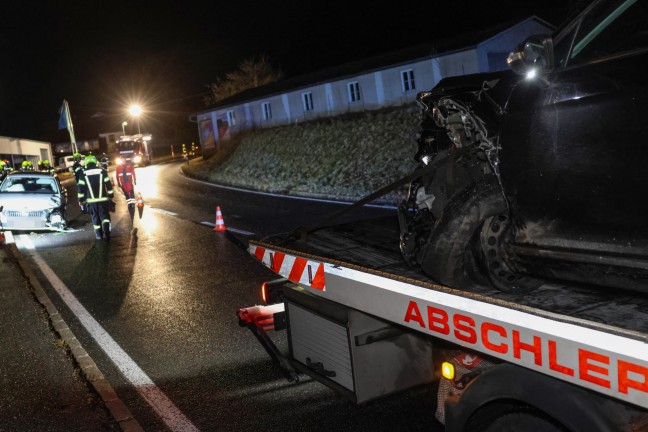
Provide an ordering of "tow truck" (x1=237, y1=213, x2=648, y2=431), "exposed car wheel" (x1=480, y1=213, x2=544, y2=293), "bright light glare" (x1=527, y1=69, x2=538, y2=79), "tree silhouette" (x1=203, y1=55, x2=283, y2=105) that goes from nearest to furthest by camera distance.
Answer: "tow truck" (x1=237, y1=213, x2=648, y2=431) < "bright light glare" (x1=527, y1=69, x2=538, y2=79) < "exposed car wheel" (x1=480, y1=213, x2=544, y2=293) < "tree silhouette" (x1=203, y1=55, x2=283, y2=105)

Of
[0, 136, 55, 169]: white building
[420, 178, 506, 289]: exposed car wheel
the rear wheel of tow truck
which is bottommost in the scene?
the rear wheel of tow truck

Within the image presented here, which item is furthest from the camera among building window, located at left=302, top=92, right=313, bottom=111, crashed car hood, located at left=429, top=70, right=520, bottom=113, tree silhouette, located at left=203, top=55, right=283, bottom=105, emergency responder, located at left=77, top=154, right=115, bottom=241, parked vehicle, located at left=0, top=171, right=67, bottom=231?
tree silhouette, located at left=203, top=55, right=283, bottom=105

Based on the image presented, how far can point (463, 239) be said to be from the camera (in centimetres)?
331

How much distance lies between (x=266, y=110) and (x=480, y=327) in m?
41.4

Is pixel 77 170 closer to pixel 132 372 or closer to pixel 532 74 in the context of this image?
pixel 132 372

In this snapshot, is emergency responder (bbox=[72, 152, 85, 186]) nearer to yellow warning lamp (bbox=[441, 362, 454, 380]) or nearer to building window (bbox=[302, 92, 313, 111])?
yellow warning lamp (bbox=[441, 362, 454, 380])

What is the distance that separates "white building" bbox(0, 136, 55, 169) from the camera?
156 ft

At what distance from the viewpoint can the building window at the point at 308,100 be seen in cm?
3909

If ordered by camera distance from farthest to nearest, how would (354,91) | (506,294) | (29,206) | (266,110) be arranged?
(266,110), (354,91), (29,206), (506,294)

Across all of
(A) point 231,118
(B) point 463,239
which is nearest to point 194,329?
(B) point 463,239

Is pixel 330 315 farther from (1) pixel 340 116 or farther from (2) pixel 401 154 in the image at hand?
(1) pixel 340 116

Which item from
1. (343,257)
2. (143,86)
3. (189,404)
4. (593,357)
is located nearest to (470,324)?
(593,357)

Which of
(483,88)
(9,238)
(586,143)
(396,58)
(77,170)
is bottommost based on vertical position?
(9,238)

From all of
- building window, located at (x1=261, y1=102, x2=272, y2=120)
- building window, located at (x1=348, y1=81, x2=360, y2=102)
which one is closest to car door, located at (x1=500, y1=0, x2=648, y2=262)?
building window, located at (x1=348, y1=81, x2=360, y2=102)
